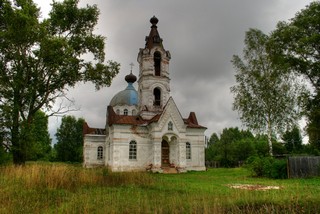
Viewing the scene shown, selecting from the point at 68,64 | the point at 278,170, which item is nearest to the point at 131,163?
the point at 68,64

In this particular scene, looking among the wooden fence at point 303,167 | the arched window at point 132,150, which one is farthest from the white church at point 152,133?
the wooden fence at point 303,167

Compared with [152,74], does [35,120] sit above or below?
below

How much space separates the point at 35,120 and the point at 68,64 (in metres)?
4.52

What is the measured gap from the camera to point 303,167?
18.5 meters

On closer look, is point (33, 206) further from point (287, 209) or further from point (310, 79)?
point (310, 79)

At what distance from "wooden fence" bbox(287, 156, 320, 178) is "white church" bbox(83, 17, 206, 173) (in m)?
11.4

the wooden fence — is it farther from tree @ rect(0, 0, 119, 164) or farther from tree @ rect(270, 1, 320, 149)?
tree @ rect(0, 0, 119, 164)

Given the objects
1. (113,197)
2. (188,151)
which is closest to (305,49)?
(188,151)

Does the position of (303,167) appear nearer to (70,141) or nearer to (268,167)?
(268,167)

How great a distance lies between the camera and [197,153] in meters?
30.3

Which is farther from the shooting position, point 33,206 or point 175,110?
point 175,110

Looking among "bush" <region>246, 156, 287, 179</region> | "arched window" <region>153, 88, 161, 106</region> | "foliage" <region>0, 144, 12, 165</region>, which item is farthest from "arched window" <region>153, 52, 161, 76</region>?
"foliage" <region>0, 144, 12, 165</region>

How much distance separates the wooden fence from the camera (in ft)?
60.1

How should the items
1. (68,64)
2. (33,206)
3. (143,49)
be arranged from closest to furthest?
(33,206) < (68,64) < (143,49)
